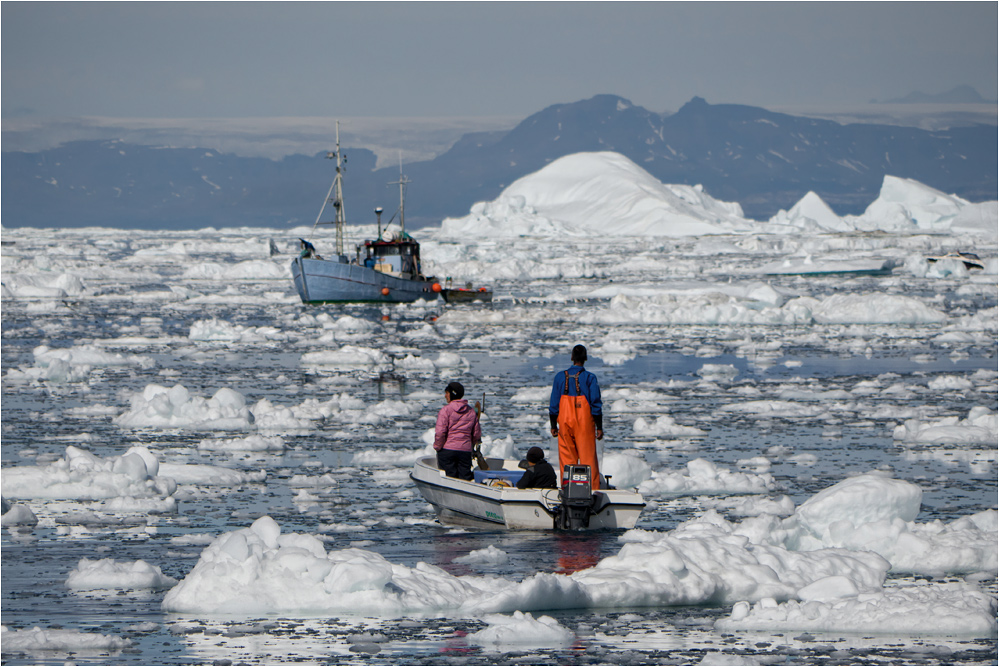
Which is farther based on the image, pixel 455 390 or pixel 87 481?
pixel 87 481

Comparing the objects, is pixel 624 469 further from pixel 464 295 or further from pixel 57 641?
pixel 464 295

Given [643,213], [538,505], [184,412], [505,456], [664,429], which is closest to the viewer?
[538,505]

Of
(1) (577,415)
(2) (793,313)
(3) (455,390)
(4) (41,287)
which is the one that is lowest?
(1) (577,415)

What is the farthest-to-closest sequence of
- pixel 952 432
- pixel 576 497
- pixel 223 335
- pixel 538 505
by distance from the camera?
pixel 223 335 → pixel 952 432 → pixel 538 505 → pixel 576 497

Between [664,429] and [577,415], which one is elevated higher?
[577,415]

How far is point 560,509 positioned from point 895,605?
3122mm

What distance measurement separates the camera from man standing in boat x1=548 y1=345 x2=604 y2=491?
10016 mm

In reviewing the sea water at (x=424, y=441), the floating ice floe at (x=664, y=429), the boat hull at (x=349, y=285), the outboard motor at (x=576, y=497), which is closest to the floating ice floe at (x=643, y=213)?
the boat hull at (x=349, y=285)

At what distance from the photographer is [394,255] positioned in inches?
1681

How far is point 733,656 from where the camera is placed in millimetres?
6934

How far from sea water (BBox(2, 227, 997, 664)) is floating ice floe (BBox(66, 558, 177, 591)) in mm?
116

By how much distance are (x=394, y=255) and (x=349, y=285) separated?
228 cm

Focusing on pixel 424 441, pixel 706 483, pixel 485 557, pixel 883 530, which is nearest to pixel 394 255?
pixel 424 441

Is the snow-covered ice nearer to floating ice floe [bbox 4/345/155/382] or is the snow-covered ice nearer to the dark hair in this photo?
floating ice floe [bbox 4/345/155/382]
